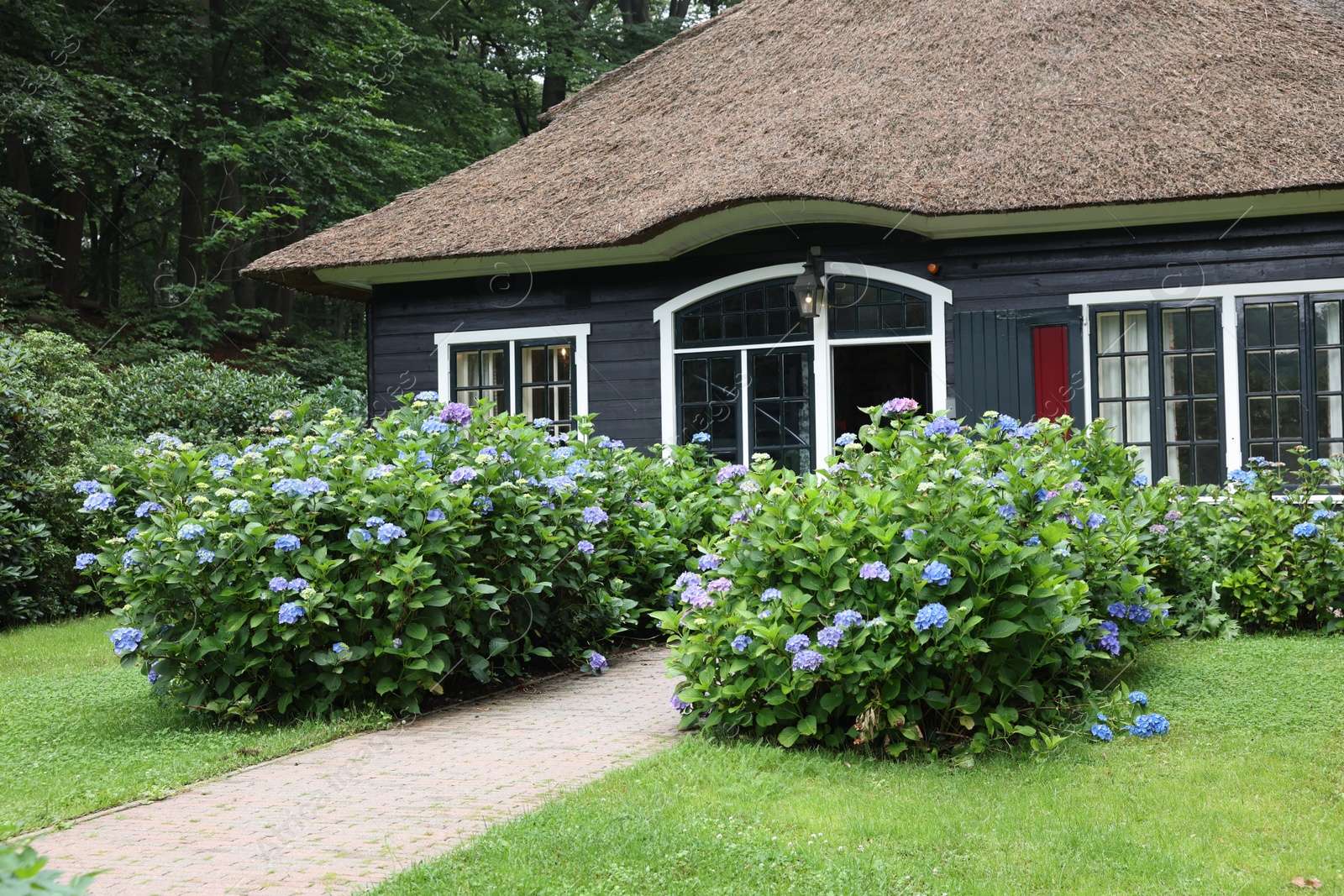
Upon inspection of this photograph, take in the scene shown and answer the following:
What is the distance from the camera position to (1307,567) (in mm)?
6359

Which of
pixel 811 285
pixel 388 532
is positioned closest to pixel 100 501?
pixel 388 532

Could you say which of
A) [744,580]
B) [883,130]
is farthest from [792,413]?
[744,580]

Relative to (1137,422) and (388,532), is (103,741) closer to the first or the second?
(388,532)

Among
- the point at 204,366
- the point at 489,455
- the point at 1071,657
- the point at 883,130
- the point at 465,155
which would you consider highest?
the point at 465,155

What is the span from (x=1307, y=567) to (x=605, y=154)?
7458mm

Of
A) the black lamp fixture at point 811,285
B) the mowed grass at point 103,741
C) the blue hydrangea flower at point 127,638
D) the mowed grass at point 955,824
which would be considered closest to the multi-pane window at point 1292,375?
the black lamp fixture at point 811,285

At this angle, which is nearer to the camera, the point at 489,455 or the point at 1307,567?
the point at 489,455

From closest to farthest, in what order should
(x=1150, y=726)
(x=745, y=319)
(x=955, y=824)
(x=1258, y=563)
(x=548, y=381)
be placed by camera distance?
1. (x=955, y=824)
2. (x=1150, y=726)
3. (x=1258, y=563)
4. (x=745, y=319)
5. (x=548, y=381)

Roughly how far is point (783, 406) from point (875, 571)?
593cm

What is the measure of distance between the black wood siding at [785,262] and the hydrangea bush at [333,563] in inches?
184

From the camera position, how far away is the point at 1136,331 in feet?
30.1

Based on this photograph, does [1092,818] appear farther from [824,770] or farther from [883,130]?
[883,130]

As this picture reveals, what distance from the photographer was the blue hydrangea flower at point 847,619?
4289 mm

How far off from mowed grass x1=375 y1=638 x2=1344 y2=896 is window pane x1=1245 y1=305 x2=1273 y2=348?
187 inches
